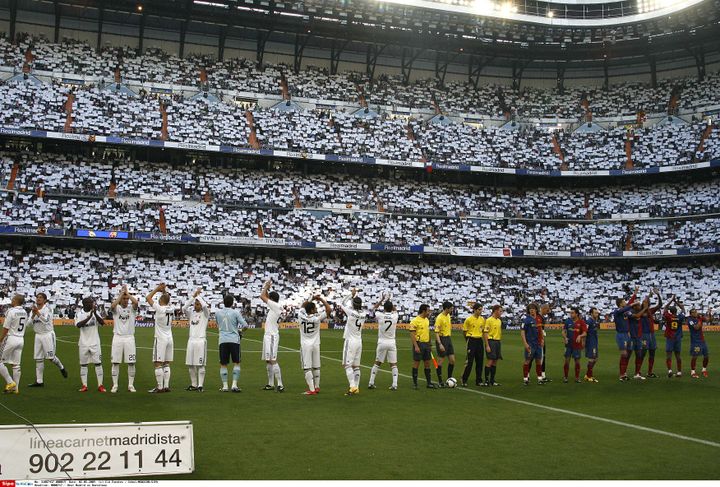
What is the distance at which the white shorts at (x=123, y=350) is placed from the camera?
1694 centimetres

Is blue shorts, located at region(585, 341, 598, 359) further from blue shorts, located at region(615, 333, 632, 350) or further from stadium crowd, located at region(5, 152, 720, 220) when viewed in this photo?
stadium crowd, located at region(5, 152, 720, 220)

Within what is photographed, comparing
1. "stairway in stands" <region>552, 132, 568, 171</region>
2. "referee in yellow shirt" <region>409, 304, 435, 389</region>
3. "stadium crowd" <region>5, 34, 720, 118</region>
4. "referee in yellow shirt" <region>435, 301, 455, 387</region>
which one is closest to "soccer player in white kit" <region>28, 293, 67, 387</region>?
"referee in yellow shirt" <region>409, 304, 435, 389</region>

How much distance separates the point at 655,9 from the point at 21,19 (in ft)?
191

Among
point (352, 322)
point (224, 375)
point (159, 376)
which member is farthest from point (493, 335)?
point (159, 376)

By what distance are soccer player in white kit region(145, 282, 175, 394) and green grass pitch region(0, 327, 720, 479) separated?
58cm

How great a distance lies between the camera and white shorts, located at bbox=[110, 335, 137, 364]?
1694 centimetres

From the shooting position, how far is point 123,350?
17016 millimetres

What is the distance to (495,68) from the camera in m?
76.2

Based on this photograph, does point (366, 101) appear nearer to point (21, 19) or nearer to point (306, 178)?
point (306, 178)

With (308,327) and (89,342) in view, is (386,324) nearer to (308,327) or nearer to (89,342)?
(308,327)

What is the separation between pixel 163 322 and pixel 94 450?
823 cm

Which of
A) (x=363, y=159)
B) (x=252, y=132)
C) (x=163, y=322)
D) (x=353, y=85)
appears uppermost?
(x=353, y=85)

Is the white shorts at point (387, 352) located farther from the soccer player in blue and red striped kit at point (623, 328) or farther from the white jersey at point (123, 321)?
the soccer player in blue and red striped kit at point (623, 328)

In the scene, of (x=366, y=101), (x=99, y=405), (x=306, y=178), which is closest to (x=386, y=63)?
(x=366, y=101)
